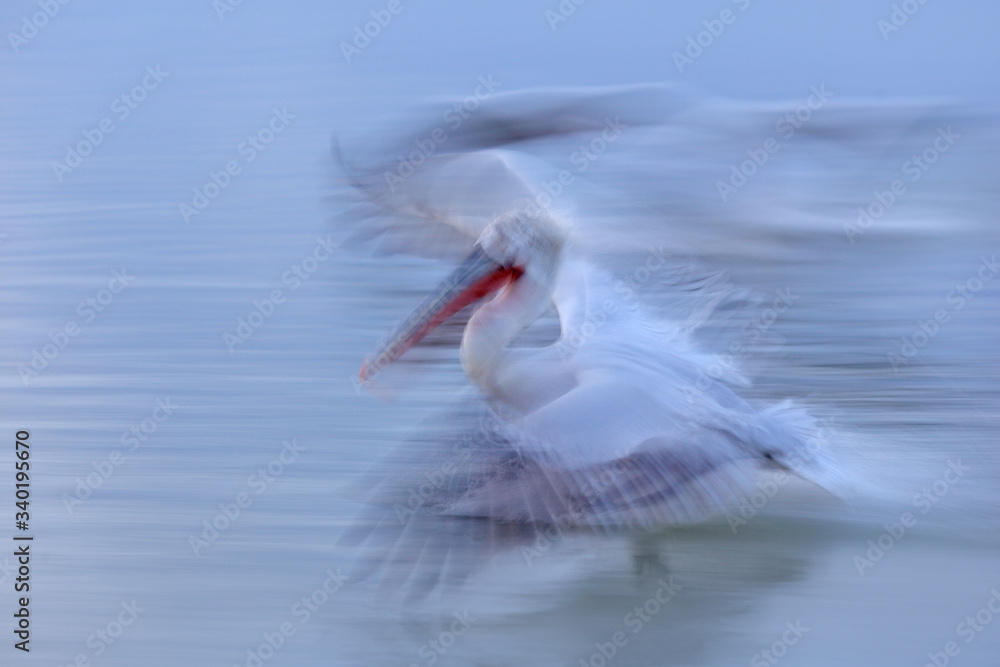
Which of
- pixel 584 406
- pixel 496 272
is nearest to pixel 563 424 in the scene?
pixel 584 406

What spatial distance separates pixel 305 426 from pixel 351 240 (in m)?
0.62

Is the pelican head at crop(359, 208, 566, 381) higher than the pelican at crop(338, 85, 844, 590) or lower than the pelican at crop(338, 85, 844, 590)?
higher

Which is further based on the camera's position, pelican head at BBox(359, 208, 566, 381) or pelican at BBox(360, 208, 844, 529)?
pelican head at BBox(359, 208, 566, 381)

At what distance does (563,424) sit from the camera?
2.14 metres

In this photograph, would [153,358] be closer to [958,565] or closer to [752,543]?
[752,543]

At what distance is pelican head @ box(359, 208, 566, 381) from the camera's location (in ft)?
8.51

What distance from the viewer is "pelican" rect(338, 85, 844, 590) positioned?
2.02 m

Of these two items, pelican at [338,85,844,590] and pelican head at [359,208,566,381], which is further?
pelican head at [359,208,566,381]

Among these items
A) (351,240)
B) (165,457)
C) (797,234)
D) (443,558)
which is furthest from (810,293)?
(165,457)

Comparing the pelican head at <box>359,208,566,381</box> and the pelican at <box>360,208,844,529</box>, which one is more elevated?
the pelican head at <box>359,208,566,381</box>

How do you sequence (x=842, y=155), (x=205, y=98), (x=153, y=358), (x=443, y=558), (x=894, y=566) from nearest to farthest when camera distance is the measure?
(x=443, y=558) < (x=894, y=566) < (x=153, y=358) < (x=842, y=155) < (x=205, y=98)

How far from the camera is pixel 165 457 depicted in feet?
9.33

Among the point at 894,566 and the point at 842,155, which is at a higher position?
the point at 842,155

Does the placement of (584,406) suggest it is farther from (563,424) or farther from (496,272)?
(496,272)
